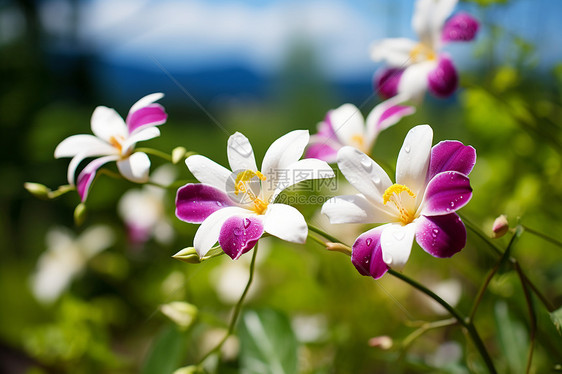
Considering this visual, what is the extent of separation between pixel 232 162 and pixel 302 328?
0.43 meters

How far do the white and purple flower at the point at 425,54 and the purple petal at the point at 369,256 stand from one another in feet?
0.57

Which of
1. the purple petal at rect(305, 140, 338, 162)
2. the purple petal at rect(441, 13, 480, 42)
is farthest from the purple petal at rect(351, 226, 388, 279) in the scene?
the purple petal at rect(441, 13, 480, 42)

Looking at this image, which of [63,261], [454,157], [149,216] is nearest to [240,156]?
[454,157]

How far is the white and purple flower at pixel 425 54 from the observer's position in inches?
15.3

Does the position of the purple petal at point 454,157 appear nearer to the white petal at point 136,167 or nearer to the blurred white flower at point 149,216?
the white petal at point 136,167

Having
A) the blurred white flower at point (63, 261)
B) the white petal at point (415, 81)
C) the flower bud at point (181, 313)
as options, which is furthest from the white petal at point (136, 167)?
the blurred white flower at point (63, 261)

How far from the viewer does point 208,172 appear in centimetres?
28

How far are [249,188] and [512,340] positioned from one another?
30 centimetres

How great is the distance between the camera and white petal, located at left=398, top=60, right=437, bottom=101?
1.28ft

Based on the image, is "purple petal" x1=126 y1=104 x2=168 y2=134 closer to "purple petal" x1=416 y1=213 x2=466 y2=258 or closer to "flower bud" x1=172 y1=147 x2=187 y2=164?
"flower bud" x1=172 y1=147 x2=187 y2=164

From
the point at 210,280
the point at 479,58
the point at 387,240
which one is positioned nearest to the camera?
the point at 387,240

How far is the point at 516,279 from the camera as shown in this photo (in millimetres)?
429

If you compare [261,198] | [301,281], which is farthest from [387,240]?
[301,281]

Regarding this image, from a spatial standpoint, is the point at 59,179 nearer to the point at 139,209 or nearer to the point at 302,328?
the point at 139,209
